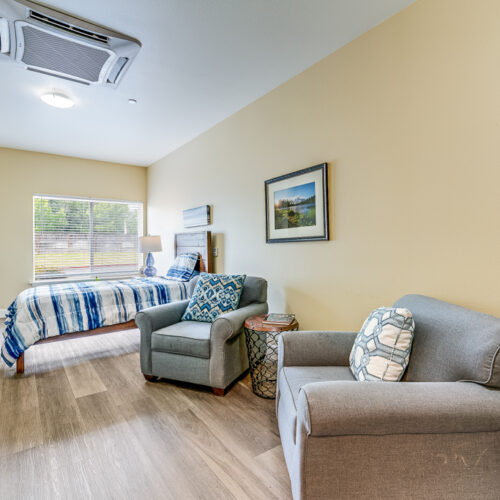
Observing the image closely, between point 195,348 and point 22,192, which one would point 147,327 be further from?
point 22,192

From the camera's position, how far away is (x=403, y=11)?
6.18 ft

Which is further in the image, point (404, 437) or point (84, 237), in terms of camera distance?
point (84, 237)

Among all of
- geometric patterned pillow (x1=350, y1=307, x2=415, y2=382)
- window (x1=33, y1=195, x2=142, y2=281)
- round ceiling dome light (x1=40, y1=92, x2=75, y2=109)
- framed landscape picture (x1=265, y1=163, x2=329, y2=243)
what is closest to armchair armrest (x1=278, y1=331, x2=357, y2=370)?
geometric patterned pillow (x1=350, y1=307, x2=415, y2=382)

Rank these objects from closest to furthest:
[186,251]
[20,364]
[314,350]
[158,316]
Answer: [314,350]
[158,316]
[20,364]
[186,251]

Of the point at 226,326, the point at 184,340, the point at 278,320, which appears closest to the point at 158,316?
the point at 184,340

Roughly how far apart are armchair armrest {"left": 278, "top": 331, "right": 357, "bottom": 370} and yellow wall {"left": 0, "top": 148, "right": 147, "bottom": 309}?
4.78 meters

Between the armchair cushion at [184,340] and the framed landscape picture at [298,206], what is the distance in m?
1.10

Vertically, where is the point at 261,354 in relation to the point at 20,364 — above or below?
above

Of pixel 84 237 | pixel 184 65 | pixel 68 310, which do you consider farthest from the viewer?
pixel 84 237

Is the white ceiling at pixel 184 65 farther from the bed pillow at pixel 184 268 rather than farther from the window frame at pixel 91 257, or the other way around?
the bed pillow at pixel 184 268

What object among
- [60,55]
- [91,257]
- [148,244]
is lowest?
[91,257]

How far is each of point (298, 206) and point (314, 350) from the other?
1309mm

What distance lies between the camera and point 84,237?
519 cm

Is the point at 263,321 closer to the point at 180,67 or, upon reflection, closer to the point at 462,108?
the point at 462,108
